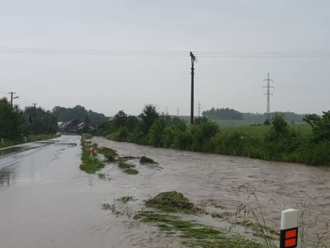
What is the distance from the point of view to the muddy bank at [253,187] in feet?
34.7

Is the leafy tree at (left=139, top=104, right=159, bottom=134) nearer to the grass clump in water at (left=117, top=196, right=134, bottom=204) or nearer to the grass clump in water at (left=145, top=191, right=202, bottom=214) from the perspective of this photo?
the grass clump in water at (left=117, top=196, right=134, bottom=204)

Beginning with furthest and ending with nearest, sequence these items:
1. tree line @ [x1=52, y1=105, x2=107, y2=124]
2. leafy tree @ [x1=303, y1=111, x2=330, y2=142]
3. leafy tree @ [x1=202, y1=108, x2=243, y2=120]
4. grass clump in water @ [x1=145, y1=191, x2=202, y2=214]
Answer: tree line @ [x1=52, y1=105, x2=107, y2=124], leafy tree @ [x1=202, y1=108, x2=243, y2=120], leafy tree @ [x1=303, y1=111, x2=330, y2=142], grass clump in water @ [x1=145, y1=191, x2=202, y2=214]

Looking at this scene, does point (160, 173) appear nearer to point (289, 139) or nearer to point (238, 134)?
point (289, 139)

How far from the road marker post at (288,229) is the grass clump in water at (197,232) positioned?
2517mm

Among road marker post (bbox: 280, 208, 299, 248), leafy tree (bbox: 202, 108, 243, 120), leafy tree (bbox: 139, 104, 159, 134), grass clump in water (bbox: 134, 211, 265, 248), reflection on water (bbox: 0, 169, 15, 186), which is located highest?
leafy tree (bbox: 202, 108, 243, 120)

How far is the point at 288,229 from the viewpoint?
3.81 m

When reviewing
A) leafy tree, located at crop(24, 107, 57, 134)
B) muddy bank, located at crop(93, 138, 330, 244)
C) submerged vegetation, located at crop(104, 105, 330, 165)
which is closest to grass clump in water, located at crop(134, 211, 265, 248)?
muddy bank, located at crop(93, 138, 330, 244)

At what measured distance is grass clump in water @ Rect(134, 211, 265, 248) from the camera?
6768mm

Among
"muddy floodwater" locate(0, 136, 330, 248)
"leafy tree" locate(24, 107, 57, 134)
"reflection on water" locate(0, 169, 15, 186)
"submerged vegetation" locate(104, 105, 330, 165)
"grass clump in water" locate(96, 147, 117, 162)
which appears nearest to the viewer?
"muddy floodwater" locate(0, 136, 330, 248)

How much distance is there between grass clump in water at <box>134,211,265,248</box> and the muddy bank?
90 cm

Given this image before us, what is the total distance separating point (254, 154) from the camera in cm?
2817

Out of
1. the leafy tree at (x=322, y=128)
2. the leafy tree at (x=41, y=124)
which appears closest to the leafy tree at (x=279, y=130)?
the leafy tree at (x=322, y=128)

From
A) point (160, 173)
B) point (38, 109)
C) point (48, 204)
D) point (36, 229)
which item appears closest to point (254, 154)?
point (160, 173)

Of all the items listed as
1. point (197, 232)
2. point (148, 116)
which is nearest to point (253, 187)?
point (197, 232)
